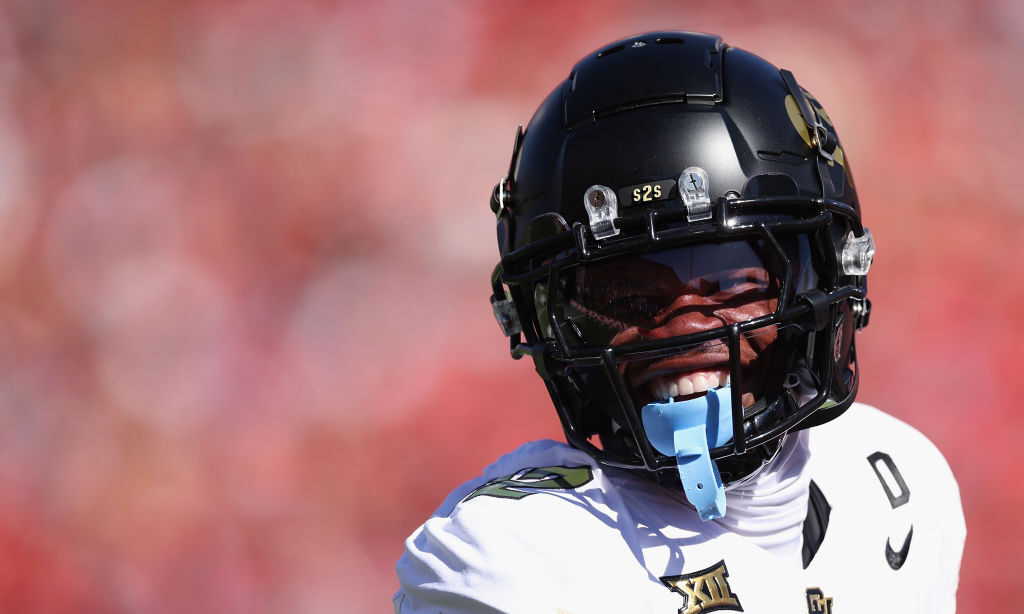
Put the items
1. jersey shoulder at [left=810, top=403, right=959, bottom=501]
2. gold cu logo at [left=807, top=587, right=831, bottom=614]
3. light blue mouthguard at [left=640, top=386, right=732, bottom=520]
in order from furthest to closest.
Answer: jersey shoulder at [left=810, top=403, right=959, bottom=501] < gold cu logo at [left=807, top=587, right=831, bottom=614] < light blue mouthguard at [left=640, top=386, right=732, bottom=520]

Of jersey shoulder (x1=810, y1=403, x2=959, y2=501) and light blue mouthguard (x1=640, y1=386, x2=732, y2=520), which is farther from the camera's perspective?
jersey shoulder (x1=810, y1=403, x2=959, y2=501)

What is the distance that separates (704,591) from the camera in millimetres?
1274

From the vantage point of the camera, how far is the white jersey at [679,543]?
119 cm

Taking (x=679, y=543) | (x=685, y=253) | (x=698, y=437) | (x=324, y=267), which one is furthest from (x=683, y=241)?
(x=324, y=267)

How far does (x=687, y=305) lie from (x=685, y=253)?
8 centimetres

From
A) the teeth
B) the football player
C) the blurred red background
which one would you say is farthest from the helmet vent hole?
the blurred red background

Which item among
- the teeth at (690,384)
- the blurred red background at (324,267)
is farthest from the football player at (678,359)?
the blurred red background at (324,267)

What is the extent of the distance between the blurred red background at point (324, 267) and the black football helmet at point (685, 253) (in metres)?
1.92

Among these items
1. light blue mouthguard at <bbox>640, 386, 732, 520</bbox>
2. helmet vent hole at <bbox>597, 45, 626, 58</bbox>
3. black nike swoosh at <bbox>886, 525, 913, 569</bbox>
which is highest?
helmet vent hole at <bbox>597, 45, 626, 58</bbox>

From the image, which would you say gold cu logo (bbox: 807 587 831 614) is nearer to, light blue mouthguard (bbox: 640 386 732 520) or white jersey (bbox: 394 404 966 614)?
white jersey (bbox: 394 404 966 614)

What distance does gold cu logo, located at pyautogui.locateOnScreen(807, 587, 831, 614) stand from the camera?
1388 millimetres

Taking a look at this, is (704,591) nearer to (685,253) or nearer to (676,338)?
(676,338)

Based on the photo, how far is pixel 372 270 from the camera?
136 inches

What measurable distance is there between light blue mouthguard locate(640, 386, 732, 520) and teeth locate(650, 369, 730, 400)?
0.05m
